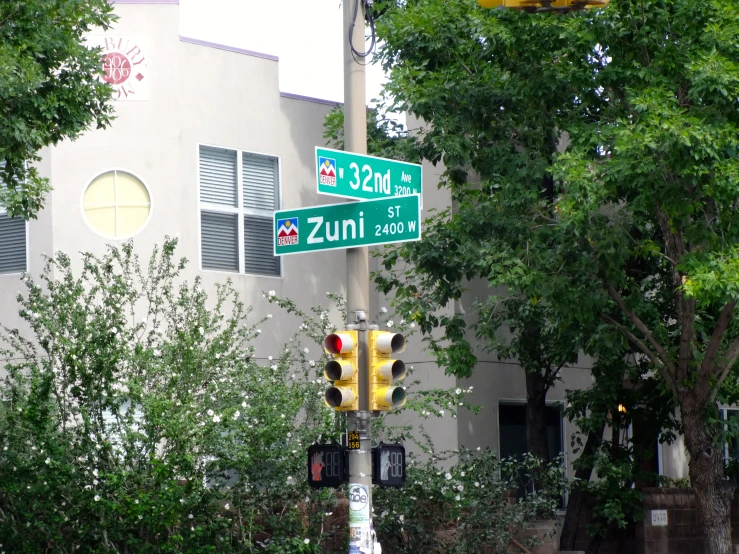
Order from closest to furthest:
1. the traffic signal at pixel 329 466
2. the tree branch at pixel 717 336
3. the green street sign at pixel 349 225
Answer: the green street sign at pixel 349 225
the traffic signal at pixel 329 466
the tree branch at pixel 717 336

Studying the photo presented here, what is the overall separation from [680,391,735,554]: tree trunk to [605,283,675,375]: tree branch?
0.52m

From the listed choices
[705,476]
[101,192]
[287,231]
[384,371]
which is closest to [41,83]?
[287,231]

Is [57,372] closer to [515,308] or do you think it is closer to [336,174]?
[336,174]

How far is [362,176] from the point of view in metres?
10.7

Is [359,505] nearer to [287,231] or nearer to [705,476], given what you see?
[287,231]

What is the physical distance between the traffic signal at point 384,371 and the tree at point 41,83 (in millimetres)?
4716

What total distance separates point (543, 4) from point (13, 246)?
11.3m

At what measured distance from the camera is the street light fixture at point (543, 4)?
389 inches

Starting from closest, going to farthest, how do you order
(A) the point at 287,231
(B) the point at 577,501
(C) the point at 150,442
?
(A) the point at 287,231
(C) the point at 150,442
(B) the point at 577,501

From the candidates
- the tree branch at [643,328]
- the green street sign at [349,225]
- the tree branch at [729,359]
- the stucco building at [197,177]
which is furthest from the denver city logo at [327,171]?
the stucco building at [197,177]

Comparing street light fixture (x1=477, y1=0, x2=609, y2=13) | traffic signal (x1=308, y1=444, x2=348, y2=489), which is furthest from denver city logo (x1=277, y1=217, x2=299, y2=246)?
street light fixture (x1=477, y1=0, x2=609, y2=13)

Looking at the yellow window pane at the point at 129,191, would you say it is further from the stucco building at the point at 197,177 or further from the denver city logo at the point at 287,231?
the denver city logo at the point at 287,231

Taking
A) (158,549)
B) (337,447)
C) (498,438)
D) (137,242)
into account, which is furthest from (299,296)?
(337,447)

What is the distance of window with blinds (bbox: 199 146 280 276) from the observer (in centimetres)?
1960
